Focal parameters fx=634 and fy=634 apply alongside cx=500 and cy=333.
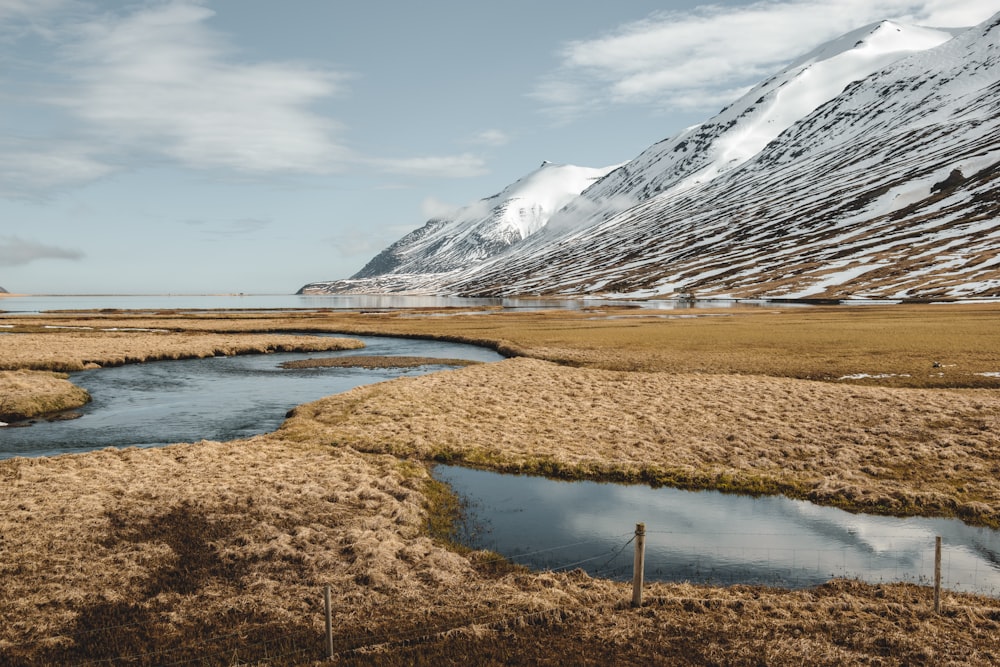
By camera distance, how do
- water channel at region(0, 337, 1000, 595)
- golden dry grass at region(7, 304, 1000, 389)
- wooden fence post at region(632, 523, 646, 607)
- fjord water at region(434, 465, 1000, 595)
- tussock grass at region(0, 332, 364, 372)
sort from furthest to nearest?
tussock grass at region(0, 332, 364, 372)
golden dry grass at region(7, 304, 1000, 389)
water channel at region(0, 337, 1000, 595)
fjord water at region(434, 465, 1000, 595)
wooden fence post at region(632, 523, 646, 607)

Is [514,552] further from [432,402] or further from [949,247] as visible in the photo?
[949,247]

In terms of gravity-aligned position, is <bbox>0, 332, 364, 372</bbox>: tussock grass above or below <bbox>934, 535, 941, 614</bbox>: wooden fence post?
above

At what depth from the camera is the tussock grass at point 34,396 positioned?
42.2 metres

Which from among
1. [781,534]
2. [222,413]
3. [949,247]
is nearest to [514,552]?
[781,534]

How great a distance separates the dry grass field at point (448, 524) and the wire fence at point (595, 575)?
0.09 m

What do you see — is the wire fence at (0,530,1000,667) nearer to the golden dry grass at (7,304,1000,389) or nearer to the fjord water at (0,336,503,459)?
the fjord water at (0,336,503,459)

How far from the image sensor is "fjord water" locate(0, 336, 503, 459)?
36.5 meters

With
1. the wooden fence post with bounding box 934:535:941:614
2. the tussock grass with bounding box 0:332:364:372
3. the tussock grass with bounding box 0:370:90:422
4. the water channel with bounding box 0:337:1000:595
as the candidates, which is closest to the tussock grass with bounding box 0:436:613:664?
the water channel with bounding box 0:337:1000:595

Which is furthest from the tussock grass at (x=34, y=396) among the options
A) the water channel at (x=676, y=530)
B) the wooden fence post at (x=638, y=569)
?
the wooden fence post at (x=638, y=569)

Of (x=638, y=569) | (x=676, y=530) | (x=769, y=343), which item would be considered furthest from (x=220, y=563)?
(x=769, y=343)

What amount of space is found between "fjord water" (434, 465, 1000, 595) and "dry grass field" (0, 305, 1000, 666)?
1425 mm

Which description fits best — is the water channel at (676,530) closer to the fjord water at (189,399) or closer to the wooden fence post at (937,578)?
the fjord water at (189,399)

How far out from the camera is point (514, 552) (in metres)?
21.6

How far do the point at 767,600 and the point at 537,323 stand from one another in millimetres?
94829
